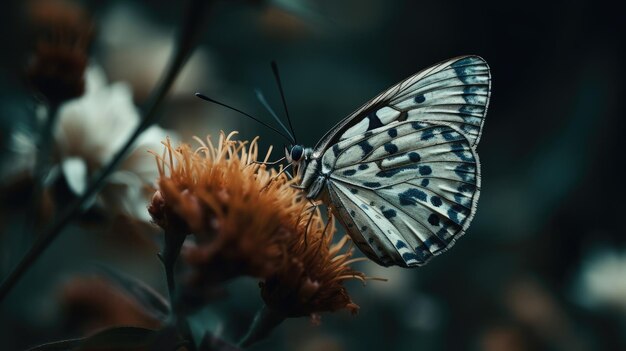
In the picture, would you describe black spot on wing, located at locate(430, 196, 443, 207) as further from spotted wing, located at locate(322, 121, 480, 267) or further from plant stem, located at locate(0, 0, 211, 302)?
plant stem, located at locate(0, 0, 211, 302)

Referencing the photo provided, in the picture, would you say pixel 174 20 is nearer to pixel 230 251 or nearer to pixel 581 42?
pixel 581 42

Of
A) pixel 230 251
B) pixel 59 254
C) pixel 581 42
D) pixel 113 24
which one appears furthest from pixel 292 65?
pixel 230 251

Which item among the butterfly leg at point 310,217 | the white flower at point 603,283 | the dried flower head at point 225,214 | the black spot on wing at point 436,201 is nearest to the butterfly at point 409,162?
the black spot on wing at point 436,201

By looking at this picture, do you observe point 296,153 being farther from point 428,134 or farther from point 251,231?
point 251,231

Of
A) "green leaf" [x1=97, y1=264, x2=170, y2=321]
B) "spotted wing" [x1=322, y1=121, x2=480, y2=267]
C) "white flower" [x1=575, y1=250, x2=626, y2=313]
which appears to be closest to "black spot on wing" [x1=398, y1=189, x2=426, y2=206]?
A: "spotted wing" [x1=322, y1=121, x2=480, y2=267]

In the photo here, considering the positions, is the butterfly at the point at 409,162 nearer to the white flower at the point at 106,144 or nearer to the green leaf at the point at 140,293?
the white flower at the point at 106,144

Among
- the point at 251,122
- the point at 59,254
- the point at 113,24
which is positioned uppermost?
the point at 113,24
